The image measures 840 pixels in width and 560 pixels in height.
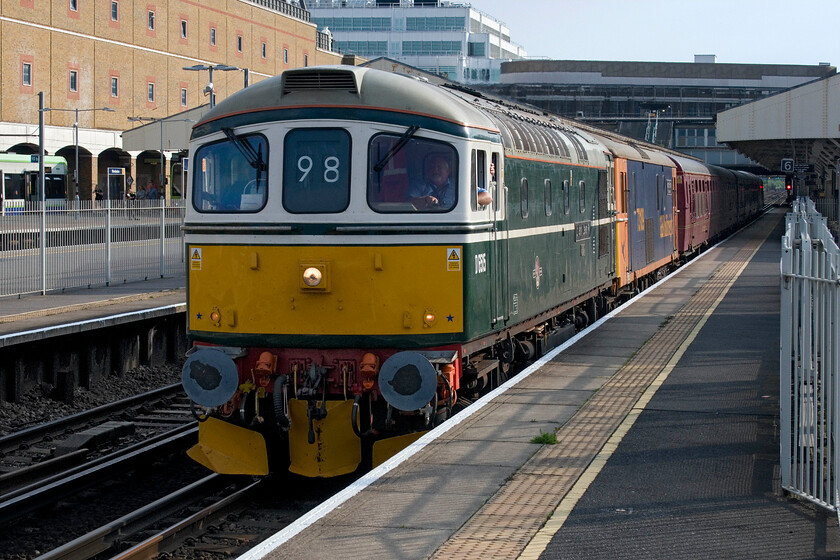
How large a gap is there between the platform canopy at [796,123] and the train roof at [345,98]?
68.5 feet

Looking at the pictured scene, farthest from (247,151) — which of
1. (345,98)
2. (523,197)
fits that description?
(523,197)

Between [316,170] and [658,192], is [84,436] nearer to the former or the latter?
[316,170]

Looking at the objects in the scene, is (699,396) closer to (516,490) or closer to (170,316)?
(516,490)

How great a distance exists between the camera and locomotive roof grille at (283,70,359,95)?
975cm

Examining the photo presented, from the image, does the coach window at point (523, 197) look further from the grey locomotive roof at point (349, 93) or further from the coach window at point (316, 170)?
the coach window at point (316, 170)

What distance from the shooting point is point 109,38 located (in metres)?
64.2

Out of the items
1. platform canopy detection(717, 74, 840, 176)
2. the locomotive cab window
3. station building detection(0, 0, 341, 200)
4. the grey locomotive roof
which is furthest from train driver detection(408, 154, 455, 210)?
station building detection(0, 0, 341, 200)

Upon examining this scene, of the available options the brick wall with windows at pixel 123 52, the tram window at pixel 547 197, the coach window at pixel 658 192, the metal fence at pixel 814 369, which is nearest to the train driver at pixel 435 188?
the metal fence at pixel 814 369

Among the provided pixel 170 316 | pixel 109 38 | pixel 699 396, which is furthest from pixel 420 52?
pixel 699 396

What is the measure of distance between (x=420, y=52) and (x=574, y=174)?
100 meters

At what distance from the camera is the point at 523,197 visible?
39.2ft

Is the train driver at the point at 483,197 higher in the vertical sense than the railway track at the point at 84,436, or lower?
higher

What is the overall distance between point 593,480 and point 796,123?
1335 inches

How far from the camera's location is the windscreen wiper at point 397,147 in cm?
963
